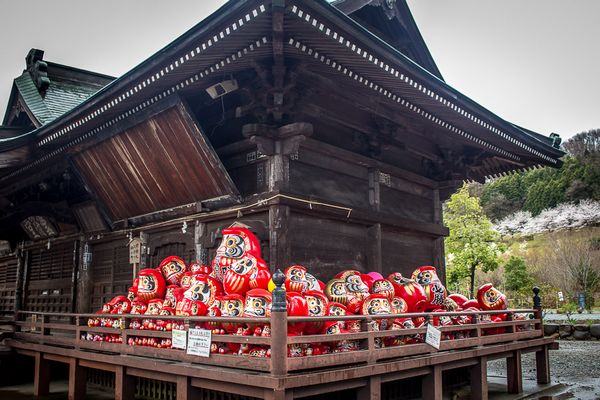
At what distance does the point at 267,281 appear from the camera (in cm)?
670

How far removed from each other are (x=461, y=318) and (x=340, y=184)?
3.24m

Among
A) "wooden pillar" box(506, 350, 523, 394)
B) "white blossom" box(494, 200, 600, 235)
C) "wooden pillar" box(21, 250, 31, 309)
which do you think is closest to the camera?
"wooden pillar" box(506, 350, 523, 394)

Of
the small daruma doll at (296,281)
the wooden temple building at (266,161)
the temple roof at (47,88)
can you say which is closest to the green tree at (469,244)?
the wooden temple building at (266,161)

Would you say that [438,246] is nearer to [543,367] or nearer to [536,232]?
[543,367]

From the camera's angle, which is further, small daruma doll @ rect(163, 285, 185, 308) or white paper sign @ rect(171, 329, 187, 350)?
small daruma doll @ rect(163, 285, 185, 308)

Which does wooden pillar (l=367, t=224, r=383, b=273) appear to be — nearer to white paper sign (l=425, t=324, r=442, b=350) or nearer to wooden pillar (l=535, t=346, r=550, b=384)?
white paper sign (l=425, t=324, r=442, b=350)

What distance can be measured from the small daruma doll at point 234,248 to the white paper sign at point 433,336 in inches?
105

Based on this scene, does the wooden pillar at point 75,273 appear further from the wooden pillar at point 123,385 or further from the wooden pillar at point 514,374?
the wooden pillar at point 514,374

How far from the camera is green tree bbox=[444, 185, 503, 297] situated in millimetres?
30359

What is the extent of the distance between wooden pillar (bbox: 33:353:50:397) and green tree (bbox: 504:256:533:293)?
2840cm

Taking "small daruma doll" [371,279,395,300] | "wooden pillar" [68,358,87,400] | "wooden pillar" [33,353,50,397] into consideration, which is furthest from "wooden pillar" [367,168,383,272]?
"wooden pillar" [33,353,50,397]

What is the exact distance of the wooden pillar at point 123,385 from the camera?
7074 mm

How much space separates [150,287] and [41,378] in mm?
3399

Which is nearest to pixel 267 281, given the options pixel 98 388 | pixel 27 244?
pixel 98 388
